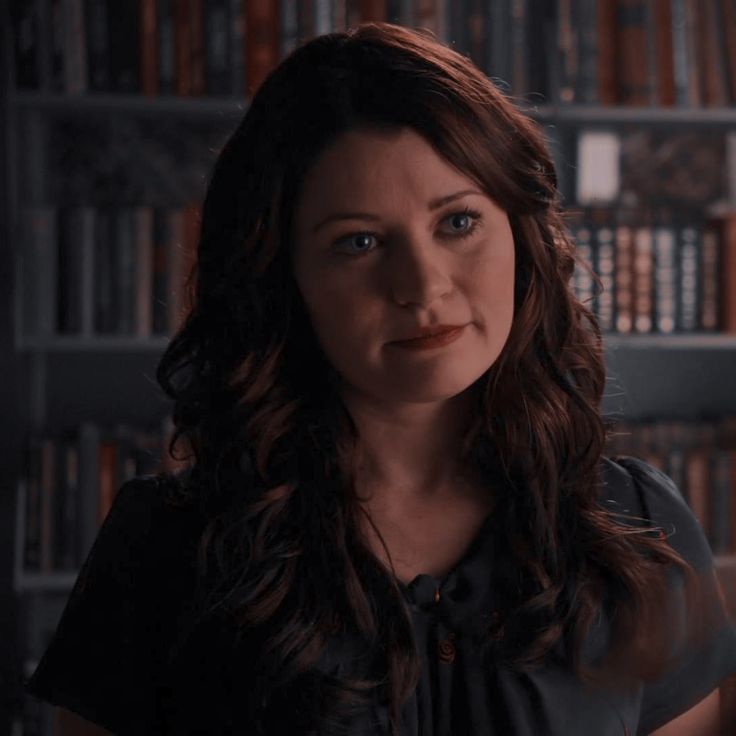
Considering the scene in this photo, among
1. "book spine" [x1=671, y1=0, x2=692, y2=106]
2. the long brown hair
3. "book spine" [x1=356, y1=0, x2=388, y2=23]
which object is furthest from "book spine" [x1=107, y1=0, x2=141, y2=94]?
the long brown hair

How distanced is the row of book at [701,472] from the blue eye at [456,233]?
1454 mm

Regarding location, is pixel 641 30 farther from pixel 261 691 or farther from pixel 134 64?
pixel 261 691

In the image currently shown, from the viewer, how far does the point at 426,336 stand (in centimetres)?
76

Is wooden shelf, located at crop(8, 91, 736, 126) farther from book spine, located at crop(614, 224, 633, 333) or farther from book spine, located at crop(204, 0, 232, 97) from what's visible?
book spine, located at crop(614, 224, 633, 333)

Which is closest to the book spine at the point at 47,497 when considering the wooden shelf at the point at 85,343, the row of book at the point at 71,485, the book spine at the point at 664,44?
the row of book at the point at 71,485

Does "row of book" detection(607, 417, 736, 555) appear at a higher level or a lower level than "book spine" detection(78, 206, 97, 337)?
lower

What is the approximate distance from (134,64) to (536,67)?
0.75 metres

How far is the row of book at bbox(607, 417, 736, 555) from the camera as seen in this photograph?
2182 millimetres

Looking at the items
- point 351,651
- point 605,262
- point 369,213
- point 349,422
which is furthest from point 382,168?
point 605,262

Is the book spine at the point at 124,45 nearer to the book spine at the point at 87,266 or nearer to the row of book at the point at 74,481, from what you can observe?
the book spine at the point at 87,266

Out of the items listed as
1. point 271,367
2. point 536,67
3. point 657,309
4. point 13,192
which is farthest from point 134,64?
point 271,367

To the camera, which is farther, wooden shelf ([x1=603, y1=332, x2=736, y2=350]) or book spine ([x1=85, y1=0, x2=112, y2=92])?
wooden shelf ([x1=603, y1=332, x2=736, y2=350])

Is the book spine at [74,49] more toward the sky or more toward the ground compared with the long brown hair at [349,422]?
more toward the sky

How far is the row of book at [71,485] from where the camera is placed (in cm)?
206
